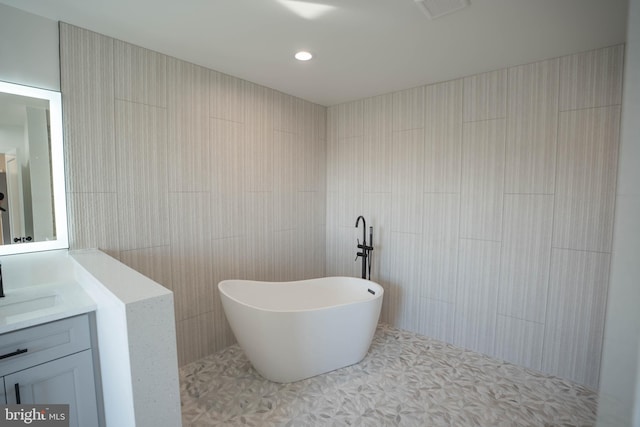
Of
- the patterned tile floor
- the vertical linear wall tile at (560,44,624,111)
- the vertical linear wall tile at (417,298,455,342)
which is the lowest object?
the patterned tile floor

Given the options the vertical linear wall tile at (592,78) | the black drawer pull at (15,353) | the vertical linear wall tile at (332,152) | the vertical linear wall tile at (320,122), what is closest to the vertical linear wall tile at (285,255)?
Result: the vertical linear wall tile at (332,152)

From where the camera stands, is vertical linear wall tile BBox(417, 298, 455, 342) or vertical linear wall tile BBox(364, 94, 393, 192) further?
vertical linear wall tile BBox(364, 94, 393, 192)

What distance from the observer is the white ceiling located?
5.57 feet

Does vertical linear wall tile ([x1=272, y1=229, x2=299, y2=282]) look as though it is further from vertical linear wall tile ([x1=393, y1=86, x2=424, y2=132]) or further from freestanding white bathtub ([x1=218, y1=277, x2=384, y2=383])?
vertical linear wall tile ([x1=393, y1=86, x2=424, y2=132])

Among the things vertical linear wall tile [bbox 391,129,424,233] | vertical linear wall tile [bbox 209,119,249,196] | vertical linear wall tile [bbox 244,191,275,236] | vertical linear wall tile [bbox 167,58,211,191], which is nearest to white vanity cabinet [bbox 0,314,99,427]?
vertical linear wall tile [bbox 167,58,211,191]

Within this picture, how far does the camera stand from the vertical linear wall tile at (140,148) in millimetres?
2113

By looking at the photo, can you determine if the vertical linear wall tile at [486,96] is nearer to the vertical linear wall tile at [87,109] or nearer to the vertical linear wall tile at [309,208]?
the vertical linear wall tile at [309,208]

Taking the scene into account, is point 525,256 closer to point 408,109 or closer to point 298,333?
point 408,109

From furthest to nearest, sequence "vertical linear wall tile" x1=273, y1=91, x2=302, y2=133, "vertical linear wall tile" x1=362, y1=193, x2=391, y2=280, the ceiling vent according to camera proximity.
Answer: "vertical linear wall tile" x1=362, y1=193, x2=391, y2=280 < "vertical linear wall tile" x1=273, y1=91, x2=302, y2=133 < the ceiling vent

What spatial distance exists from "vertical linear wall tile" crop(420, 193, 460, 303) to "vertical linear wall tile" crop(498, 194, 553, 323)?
0.41m

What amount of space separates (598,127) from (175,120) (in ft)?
10.6

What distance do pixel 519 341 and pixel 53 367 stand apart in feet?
10.6

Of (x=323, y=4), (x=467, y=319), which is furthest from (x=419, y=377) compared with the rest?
(x=323, y=4)

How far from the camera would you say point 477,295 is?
273 cm
